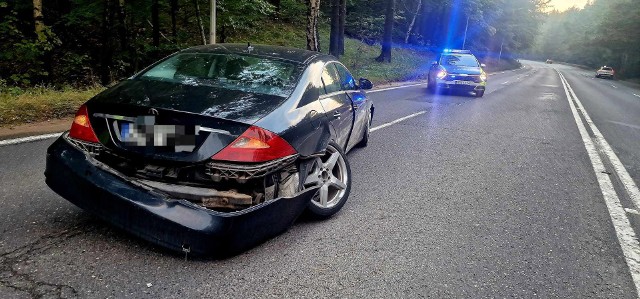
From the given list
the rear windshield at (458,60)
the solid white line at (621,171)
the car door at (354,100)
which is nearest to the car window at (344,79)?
the car door at (354,100)

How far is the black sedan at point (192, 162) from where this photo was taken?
2678 mm

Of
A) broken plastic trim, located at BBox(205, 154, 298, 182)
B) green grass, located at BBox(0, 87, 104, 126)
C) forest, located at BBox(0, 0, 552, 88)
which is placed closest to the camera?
broken plastic trim, located at BBox(205, 154, 298, 182)

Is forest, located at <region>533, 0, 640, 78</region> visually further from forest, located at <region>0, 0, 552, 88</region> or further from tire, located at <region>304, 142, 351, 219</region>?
tire, located at <region>304, 142, 351, 219</region>

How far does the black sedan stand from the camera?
268cm

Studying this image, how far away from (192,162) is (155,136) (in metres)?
0.32

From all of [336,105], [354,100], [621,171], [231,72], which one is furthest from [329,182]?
[621,171]

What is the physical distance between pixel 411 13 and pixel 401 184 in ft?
129

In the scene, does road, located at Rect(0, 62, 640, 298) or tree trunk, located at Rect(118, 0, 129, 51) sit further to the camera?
tree trunk, located at Rect(118, 0, 129, 51)

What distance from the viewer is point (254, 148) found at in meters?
2.83

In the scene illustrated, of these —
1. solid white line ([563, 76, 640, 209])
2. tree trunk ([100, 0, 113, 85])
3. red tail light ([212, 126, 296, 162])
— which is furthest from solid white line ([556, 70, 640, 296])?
tree trunk ([100, 0, 113, 85])

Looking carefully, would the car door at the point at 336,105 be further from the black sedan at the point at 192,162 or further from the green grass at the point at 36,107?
the green grass at the point at 36,107

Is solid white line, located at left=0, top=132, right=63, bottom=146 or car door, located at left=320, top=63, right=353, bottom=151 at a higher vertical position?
car door, located at left=320, top=63, right=353, bottom=151

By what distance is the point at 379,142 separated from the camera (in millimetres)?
7094

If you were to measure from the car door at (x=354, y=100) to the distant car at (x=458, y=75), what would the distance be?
10.5 metres
